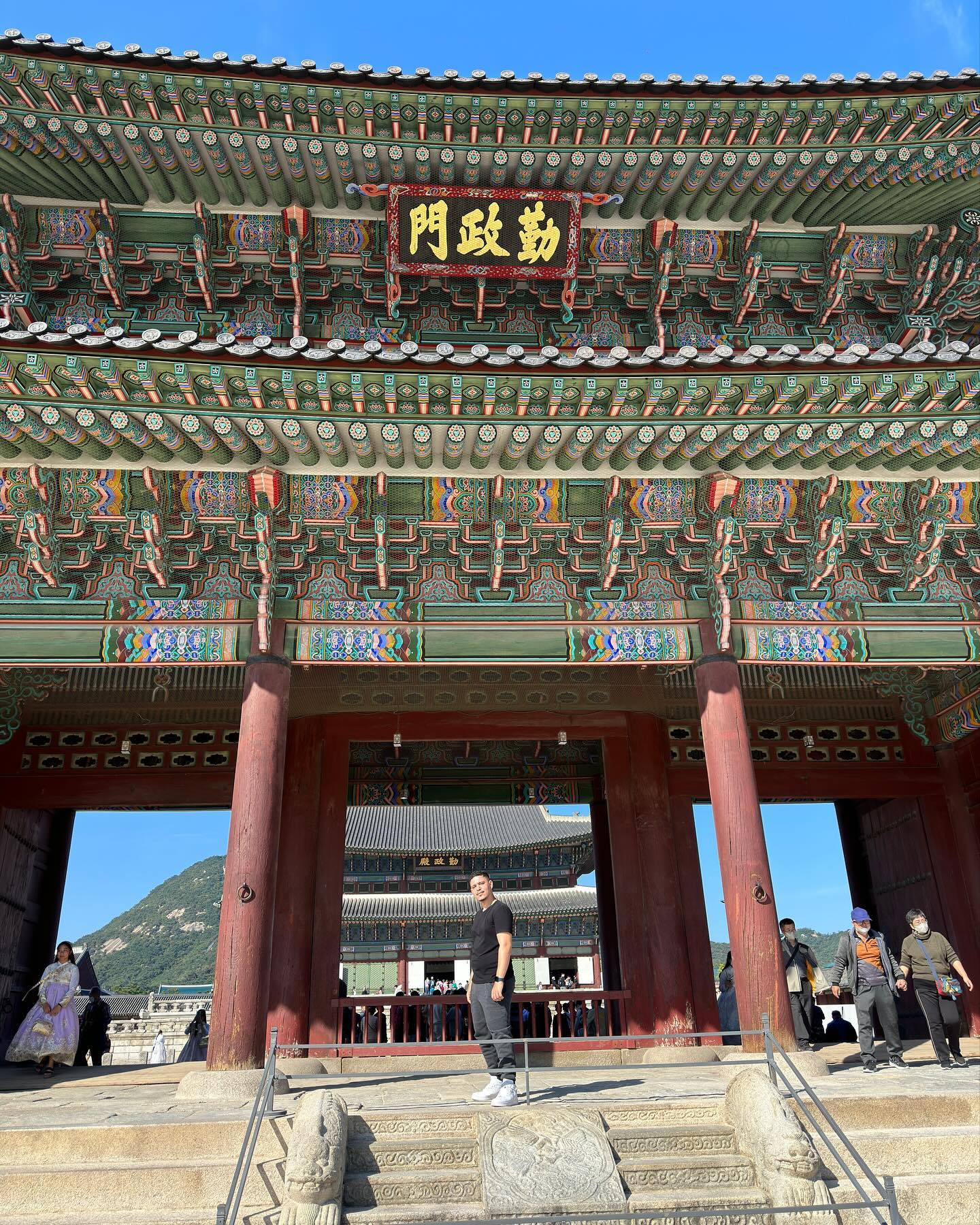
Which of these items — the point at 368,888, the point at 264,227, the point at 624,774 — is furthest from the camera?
the point at 368,888

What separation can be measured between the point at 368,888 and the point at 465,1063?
2664cm

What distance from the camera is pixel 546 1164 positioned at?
5074 mm

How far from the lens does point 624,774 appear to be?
459 inches

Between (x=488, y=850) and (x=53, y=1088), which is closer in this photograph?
(x=53, y=1088)

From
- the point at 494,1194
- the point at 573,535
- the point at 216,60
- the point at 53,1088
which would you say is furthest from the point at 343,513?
the point at 53,1088

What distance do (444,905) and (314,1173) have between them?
31.2 m

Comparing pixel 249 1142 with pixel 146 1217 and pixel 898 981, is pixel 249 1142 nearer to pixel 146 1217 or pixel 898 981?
pixel 146 1217

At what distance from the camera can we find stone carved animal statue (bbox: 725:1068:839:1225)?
4.90m

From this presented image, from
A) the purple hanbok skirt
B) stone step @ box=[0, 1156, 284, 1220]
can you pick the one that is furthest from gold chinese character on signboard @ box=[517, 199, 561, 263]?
the purple hanbok skirt

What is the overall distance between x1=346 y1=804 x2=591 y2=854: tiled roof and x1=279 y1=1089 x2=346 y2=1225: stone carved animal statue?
1100 inches

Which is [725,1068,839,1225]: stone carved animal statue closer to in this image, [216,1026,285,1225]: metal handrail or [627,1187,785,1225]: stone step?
[627,1187,785,1225]: stone step

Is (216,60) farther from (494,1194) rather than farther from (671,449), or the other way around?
(494,1194)

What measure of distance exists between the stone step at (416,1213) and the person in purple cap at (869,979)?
15.6ft

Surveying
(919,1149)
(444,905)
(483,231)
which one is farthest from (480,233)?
(444,905)
